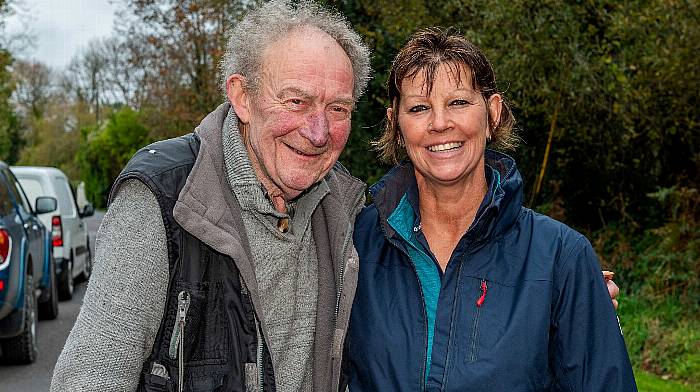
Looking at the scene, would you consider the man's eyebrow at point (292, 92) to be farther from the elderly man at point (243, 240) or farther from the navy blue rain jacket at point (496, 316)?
the navy blue rain jacket at point (496, 316)

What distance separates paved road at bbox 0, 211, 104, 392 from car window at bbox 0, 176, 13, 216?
92cm

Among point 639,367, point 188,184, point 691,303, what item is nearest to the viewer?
point 188,184

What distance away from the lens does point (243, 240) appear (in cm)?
265

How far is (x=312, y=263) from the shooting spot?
2.99m

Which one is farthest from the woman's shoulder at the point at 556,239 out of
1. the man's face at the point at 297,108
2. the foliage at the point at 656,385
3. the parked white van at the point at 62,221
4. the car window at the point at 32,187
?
the car window at the point at 32,187

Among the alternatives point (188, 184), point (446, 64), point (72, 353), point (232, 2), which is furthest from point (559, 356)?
point (232, 2)

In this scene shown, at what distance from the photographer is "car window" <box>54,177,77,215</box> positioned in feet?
44.0

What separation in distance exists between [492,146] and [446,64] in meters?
0.48

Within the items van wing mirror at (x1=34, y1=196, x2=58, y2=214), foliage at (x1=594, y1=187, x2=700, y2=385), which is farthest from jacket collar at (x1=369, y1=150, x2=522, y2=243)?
van wing mirror at (x1=34, y1=196, x2=58, y2=214)

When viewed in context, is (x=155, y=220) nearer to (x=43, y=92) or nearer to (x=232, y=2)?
(x=232, y=2)

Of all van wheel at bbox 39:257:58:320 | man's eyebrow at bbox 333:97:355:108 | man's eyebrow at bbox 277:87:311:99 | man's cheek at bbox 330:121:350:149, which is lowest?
van wheel at bbox 39:257:58:320

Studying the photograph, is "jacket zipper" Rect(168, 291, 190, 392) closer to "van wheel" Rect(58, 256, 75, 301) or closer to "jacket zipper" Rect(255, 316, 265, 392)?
"jacket zipper" Rect(255, 316, 265, 392)

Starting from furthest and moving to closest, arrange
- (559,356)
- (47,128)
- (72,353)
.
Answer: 1. (47,128)
2. (559,356)
3. (72,353)

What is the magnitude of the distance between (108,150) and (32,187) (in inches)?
1208
